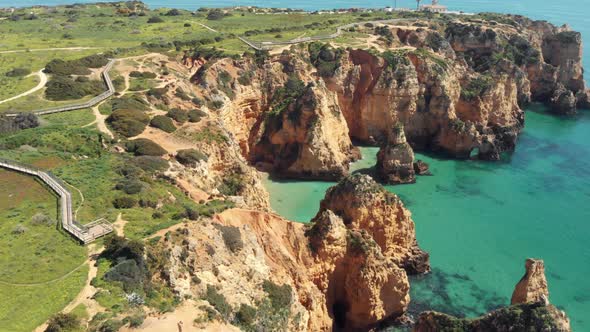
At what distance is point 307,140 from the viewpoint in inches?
2301

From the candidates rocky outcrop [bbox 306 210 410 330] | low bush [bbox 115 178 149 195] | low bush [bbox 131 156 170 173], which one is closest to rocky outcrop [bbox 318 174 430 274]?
rocky outcrop [bbox 306 210 410 330]

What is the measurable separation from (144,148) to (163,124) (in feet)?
20.0

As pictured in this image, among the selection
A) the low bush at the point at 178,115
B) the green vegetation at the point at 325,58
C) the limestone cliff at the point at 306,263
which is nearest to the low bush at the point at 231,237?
the limestone cliff at the point at 306,263

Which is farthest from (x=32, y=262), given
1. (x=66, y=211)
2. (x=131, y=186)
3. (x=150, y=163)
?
(x=150, y=163)

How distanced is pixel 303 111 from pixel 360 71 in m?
15.5

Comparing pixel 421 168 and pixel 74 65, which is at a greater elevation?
pixel 74 65

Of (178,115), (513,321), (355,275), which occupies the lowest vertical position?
(355,275)

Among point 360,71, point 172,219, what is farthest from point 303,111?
point 172,219

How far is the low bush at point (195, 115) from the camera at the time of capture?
49888mm

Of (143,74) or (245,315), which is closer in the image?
(245,315)

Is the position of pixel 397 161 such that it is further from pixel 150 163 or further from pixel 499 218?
pixel 150 163

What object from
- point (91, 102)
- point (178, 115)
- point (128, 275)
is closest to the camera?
point (128, 275)

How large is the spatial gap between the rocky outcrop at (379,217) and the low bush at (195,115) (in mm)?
17620

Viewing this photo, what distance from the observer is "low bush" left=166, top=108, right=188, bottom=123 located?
48.8m
